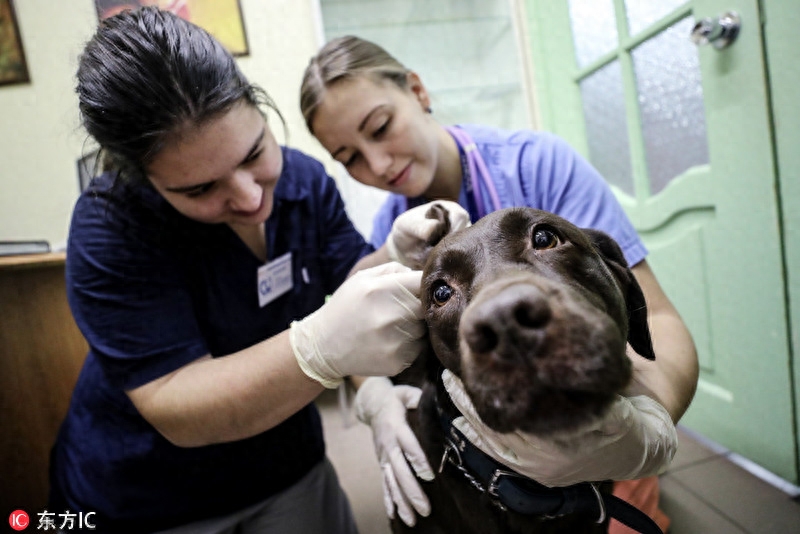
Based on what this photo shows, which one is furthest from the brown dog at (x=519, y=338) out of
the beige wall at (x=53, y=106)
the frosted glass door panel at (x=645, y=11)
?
the beige wall at (x=53, y=106)

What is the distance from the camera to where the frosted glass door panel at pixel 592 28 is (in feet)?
7.12

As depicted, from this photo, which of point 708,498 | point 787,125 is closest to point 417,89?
point 787,125

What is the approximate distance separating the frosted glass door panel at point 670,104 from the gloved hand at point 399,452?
5.31 feet

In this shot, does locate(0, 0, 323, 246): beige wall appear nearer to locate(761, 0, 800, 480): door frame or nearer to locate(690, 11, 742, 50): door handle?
locate(690, 11, 742, 50): door handle

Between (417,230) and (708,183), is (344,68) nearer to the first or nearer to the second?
(417,230)

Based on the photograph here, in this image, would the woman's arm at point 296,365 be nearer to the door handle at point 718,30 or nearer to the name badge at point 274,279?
the name badge at point 274,279

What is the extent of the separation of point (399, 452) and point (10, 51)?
342cm

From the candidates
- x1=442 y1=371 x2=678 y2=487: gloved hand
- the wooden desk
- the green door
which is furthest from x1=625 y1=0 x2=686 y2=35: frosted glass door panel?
the wooden desk

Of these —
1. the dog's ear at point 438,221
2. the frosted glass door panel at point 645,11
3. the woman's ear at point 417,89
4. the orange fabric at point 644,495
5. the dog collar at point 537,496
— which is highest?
the frosted glass door panel at point 645,11

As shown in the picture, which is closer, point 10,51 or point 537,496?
point 537,496

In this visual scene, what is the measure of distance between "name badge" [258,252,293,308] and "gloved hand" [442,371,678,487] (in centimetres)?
72

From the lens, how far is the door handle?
151 centimetres

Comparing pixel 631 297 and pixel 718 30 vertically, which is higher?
pixel 718 30

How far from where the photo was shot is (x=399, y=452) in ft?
3.62
